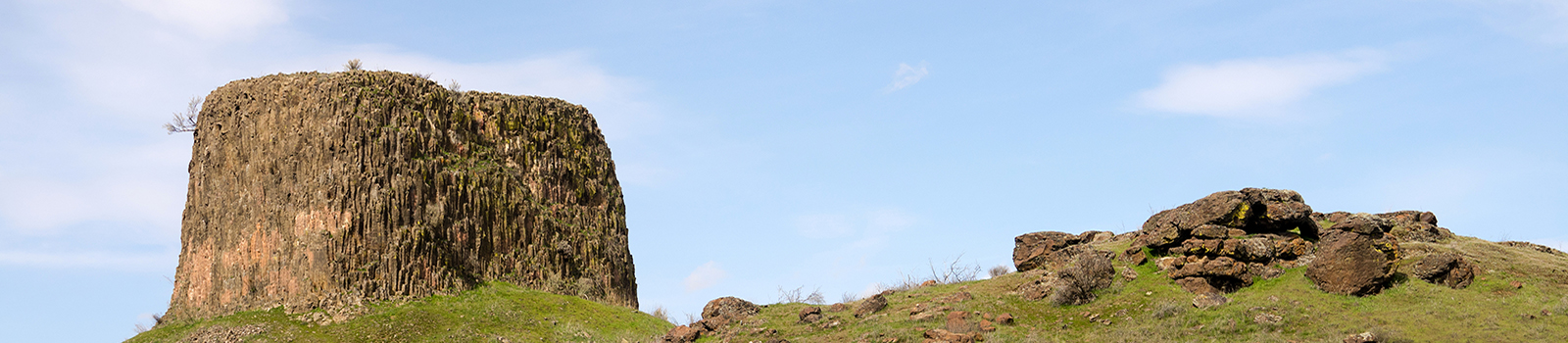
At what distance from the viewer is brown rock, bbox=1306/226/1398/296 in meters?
30.5

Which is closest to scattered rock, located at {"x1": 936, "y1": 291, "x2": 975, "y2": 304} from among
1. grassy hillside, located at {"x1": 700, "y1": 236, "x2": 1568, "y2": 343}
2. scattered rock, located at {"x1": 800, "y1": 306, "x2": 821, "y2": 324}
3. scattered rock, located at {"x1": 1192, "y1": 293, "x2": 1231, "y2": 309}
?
grassy hillside, located at {"x1": 700, "y1": 236, "x2": 1568, "y2": 343}

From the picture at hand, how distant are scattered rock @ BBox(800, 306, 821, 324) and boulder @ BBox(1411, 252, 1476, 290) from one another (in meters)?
15.4

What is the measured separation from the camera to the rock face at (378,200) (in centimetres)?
4072

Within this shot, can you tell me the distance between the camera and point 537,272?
44750 mm

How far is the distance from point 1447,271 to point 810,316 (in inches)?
640

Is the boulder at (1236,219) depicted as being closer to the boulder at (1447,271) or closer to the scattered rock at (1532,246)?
the boulder at (1447,271)

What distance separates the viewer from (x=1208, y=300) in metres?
30.8

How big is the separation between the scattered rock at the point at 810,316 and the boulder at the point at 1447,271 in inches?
605

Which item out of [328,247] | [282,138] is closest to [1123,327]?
[328,247]

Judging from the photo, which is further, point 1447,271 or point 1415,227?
point 1415,227

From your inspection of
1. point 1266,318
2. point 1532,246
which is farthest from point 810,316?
point 1532,246

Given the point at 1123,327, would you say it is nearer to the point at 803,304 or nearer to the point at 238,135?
the point at 803,304

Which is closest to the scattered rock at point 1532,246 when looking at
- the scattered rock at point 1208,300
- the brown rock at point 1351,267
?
the brown rock at point 1351,267

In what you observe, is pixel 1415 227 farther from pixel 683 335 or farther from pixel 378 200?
pixel 378 200
